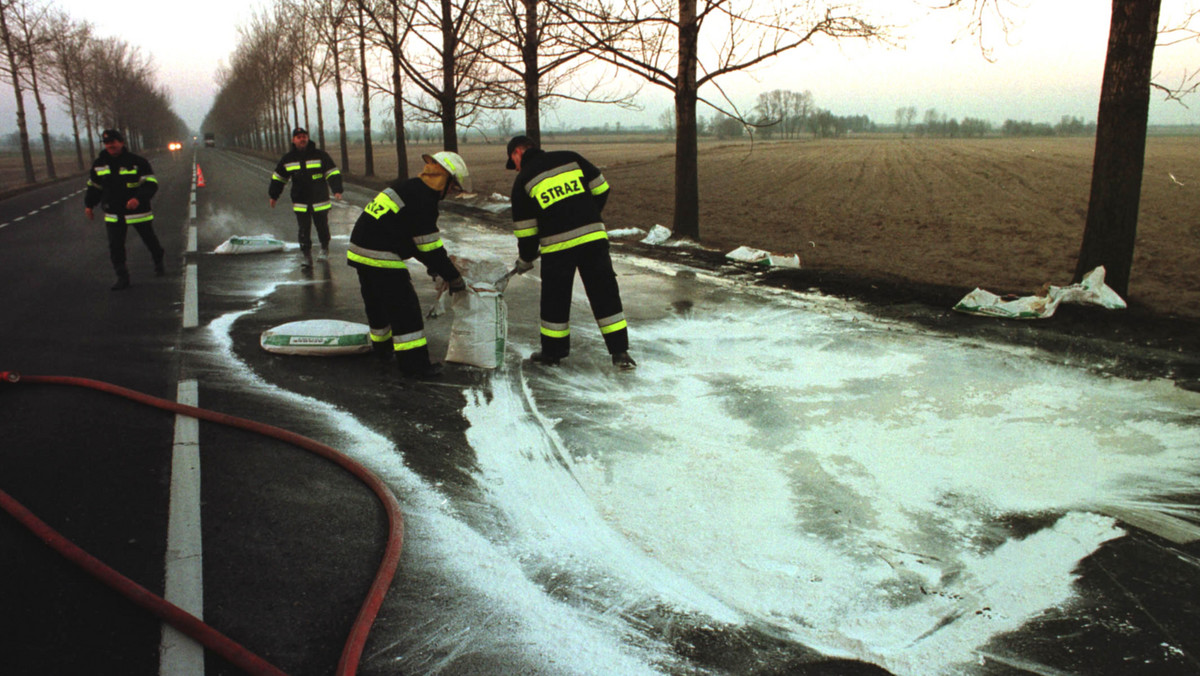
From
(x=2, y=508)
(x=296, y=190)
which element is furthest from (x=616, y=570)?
(x=296, y=190)

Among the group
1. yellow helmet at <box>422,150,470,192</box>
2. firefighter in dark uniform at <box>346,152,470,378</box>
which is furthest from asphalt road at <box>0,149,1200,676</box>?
yellow helmet at <box>422,150,470,192</box>

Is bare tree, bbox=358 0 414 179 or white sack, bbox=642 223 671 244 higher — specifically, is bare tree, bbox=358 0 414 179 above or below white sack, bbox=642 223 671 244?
above

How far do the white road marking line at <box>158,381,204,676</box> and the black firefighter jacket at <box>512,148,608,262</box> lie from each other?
252 centimetres

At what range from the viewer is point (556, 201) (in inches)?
212

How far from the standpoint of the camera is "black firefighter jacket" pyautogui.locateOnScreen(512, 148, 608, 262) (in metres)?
5.38

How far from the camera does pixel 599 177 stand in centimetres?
557

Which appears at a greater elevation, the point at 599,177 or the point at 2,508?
the point at 599,177

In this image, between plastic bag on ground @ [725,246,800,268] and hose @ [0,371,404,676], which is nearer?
hose @ [0,371,404,676]

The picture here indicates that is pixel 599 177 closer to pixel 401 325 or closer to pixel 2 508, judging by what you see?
pixel 401 325

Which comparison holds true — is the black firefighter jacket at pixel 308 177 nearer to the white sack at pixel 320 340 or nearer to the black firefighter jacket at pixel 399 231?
the white sack at pixel 320 340

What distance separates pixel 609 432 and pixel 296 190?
24.6 ft

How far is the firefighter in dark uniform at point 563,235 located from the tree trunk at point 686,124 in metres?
6.84

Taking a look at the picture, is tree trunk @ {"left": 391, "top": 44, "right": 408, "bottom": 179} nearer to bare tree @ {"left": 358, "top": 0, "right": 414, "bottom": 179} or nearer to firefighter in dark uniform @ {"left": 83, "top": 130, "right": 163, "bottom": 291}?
bare tree @ {"left": 358, "top": 0, "right": 414, "bottom": 179}

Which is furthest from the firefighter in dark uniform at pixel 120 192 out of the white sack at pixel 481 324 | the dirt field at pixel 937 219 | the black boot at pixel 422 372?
the dirt field at pixel 937 219
